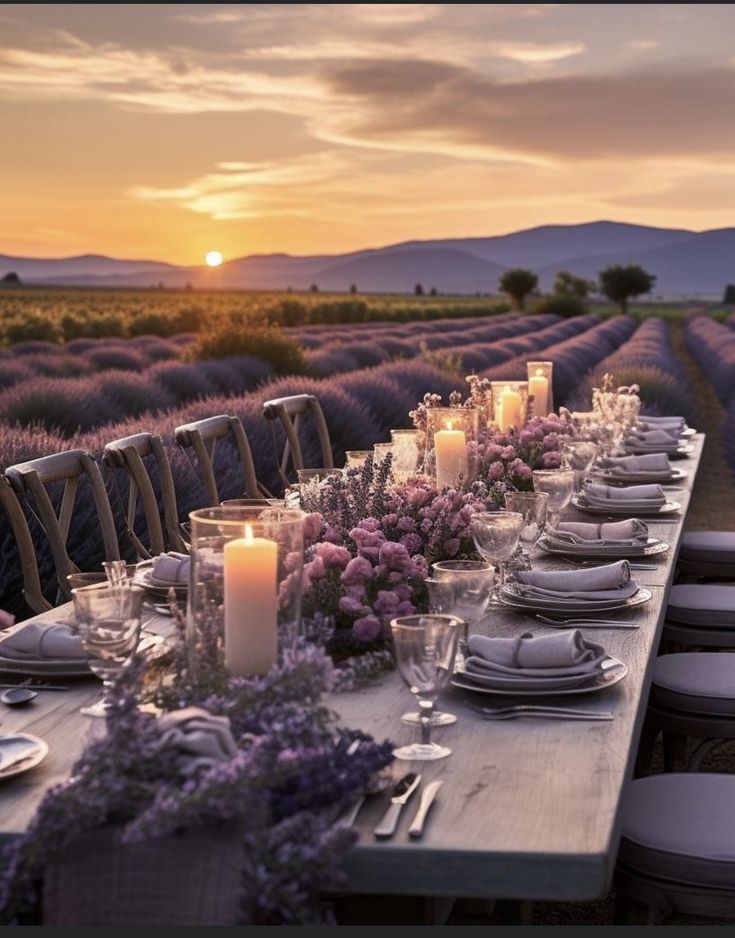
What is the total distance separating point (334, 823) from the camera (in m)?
1.63

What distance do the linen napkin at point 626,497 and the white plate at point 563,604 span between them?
1394 mm

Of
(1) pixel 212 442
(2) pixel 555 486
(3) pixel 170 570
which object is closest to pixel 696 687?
(2) pixel 555 486

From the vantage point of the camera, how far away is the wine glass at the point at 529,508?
3010mm

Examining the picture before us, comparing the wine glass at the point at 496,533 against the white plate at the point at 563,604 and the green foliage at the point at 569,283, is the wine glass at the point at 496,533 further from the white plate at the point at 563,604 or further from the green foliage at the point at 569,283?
the green foliage at the point at 569,283

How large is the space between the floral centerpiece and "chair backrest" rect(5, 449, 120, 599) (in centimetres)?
202

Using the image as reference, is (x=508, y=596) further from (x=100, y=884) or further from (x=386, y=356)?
(x=386, y=356)

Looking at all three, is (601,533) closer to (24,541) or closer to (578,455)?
(578,455)

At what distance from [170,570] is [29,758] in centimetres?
109

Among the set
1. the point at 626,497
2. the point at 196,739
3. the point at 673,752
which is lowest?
the point at 673,752

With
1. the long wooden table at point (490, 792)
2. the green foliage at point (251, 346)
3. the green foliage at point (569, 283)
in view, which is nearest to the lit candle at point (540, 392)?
the long wooden table at point (490, 792)

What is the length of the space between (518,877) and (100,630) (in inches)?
29.8

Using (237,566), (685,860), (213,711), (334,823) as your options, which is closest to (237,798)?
(334,823)

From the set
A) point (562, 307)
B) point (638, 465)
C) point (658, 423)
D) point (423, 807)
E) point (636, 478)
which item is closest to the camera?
point (423, 807)

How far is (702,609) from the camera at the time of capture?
13.7 feet
